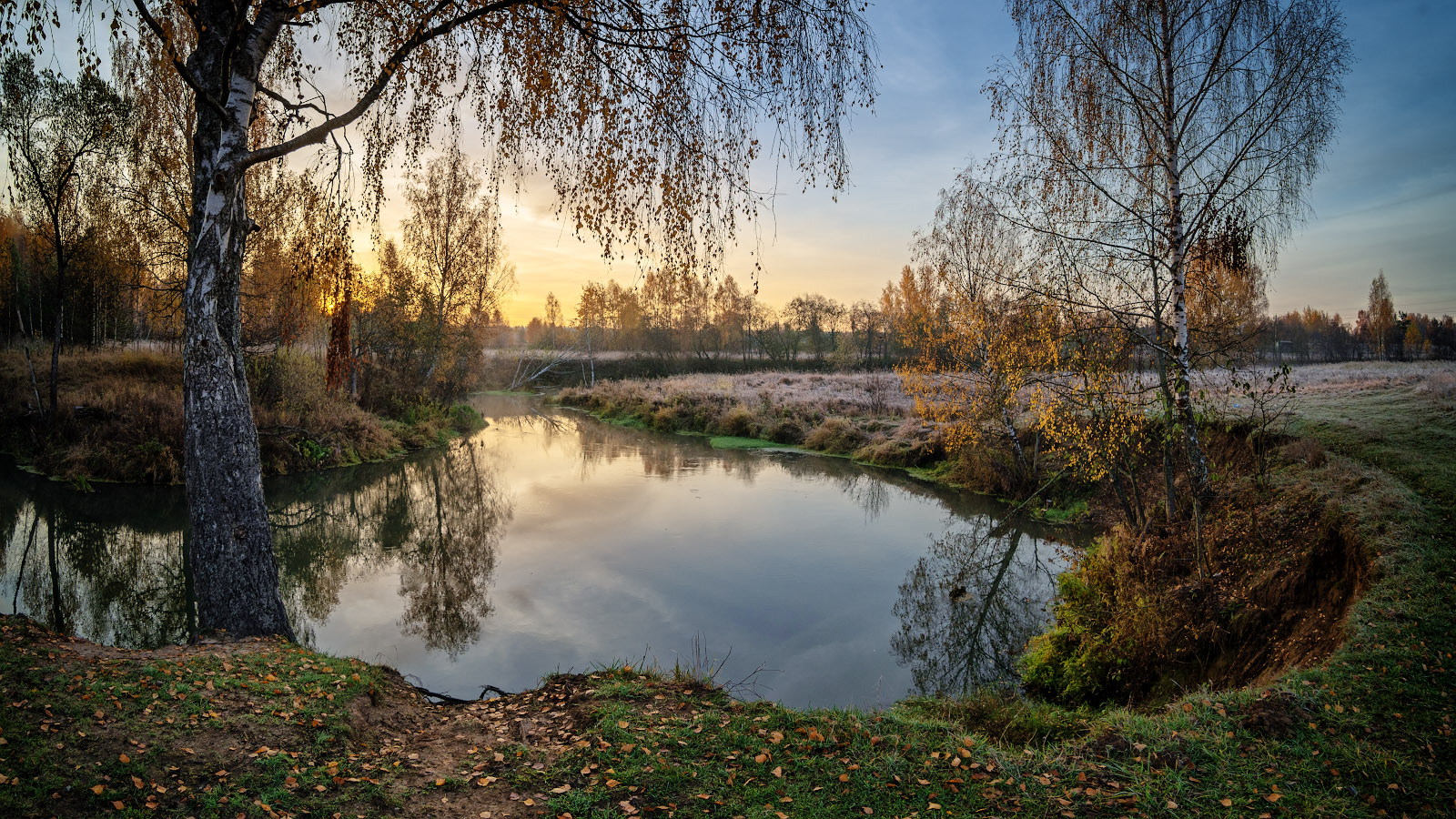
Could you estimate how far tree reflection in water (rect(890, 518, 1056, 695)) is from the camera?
735 cm

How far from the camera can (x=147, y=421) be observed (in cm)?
1512

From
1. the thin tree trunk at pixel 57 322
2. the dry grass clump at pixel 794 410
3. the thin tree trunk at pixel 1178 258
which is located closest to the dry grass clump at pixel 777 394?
the dry grass clump at pixel 794 410

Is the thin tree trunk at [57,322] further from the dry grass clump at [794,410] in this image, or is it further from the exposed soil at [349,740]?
the dry grass clump at [794,410]

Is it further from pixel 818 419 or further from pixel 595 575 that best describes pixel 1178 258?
pixel 818 419

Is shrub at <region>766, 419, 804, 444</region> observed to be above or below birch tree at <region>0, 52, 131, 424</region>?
below

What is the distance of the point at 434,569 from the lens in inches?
406

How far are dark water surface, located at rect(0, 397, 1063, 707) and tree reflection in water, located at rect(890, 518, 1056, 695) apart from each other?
39 mm

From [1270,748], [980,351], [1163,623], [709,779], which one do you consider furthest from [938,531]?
[709,779]

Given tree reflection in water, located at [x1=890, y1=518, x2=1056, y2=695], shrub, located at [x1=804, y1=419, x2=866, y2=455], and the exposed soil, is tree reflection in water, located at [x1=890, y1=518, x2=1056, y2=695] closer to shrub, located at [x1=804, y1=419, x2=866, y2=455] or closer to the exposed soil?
the exposed soil

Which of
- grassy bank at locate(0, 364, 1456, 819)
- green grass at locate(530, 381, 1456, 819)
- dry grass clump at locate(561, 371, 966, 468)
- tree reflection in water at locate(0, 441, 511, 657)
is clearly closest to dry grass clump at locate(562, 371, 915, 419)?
dry grass clump at locate(561, 371, 966, 468)

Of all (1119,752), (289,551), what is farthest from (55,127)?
(1119,752)

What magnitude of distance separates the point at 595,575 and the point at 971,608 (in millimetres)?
5536

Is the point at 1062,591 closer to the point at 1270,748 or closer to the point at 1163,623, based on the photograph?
the point at 1163,623

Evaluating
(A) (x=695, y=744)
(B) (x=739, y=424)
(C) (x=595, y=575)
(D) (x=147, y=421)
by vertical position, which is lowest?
(C) (x=595, y=575)
